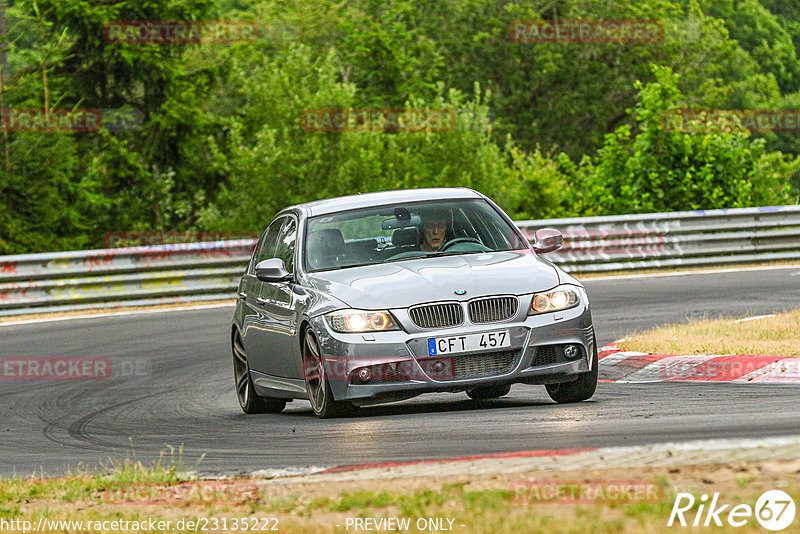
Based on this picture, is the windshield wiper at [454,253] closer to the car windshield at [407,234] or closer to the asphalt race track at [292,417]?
the car windshield at [407,234]

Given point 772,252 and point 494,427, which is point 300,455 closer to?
point 494,427

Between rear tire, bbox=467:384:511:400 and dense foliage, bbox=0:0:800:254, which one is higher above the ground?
rear tire, bbox=467:384:511:400

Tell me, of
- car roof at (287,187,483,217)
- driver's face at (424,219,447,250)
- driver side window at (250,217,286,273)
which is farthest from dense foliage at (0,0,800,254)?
driver's face at (424,219,447,250)

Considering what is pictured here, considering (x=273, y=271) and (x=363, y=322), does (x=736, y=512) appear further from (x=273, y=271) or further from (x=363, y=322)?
(x=273, y=271)

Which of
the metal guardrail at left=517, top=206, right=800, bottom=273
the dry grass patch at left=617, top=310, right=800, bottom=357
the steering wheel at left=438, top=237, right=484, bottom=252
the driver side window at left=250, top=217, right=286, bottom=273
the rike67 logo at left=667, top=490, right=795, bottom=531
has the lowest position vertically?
the metal guardrail at left=517, top=206, right=800, bottom=273

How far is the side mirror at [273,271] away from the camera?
33.7 ft

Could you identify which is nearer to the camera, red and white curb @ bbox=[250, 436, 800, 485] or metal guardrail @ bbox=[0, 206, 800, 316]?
red and white curb @ bbox=[250, 436, 800, 485]

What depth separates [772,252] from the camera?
2359 centimetres

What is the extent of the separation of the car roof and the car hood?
0.90 meters

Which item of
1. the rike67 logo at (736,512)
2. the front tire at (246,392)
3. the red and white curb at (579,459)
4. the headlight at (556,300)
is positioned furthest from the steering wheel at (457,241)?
the rike67 logo at (736,512)

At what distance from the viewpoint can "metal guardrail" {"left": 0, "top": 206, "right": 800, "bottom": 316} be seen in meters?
20.8

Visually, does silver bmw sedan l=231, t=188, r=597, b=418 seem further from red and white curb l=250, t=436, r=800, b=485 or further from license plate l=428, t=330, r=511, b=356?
red and white curb l=250, t=436, r=800, b=485

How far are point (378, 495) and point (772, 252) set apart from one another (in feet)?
62.0

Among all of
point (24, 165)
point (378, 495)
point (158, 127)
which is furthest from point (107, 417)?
point (158, 127)
